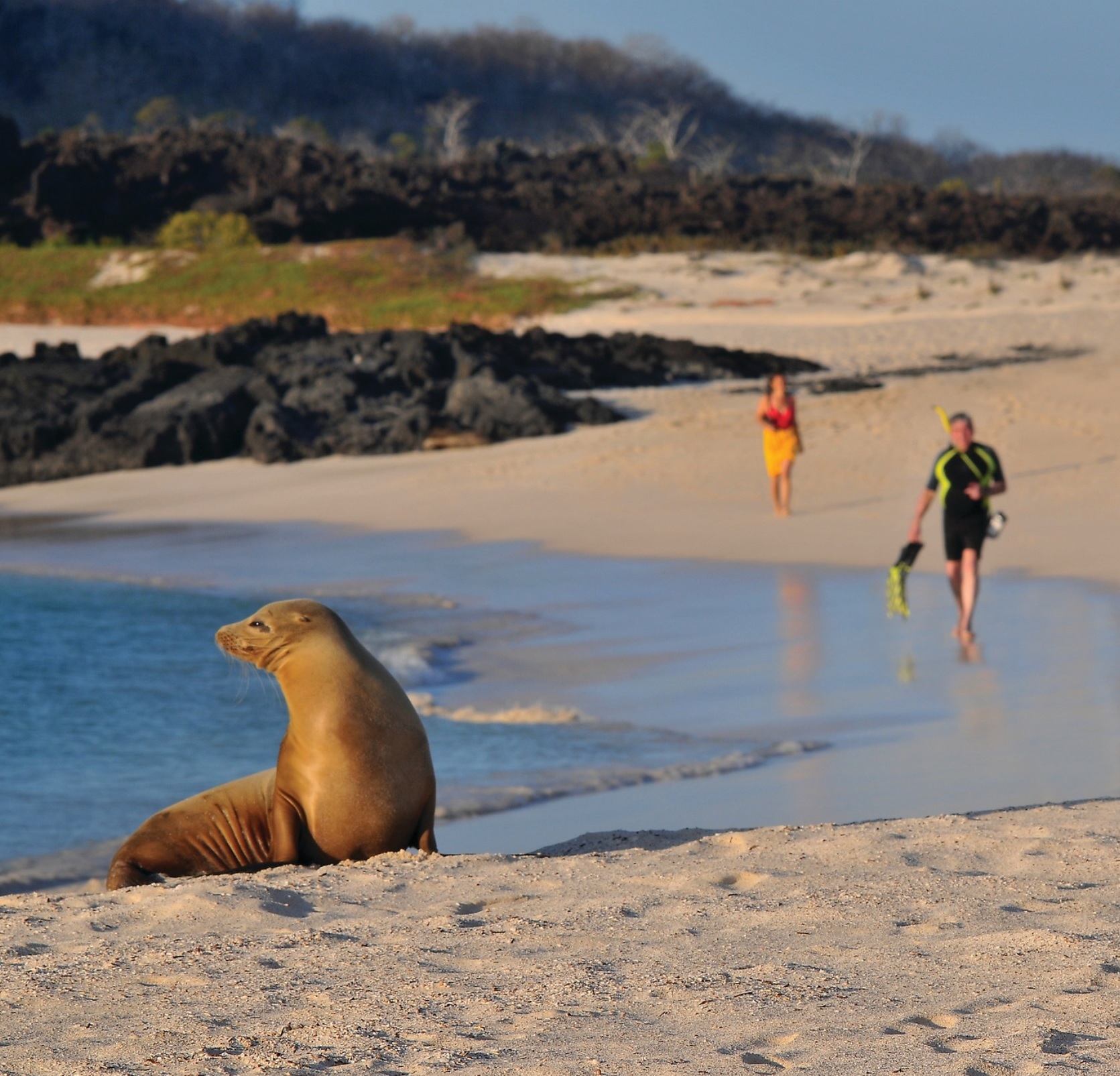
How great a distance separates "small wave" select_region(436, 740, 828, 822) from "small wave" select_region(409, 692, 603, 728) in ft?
3.92

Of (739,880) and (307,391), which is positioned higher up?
(307,391)

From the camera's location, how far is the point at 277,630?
550 centimetres

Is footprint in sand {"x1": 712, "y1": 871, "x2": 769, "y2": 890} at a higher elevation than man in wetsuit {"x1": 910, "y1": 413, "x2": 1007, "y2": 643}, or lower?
lower

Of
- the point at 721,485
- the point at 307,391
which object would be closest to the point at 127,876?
the point at 721,485

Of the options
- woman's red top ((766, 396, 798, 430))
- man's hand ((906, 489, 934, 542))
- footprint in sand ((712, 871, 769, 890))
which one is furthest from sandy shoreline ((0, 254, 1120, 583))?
footprint in sand ((712, 871, 769, 890))

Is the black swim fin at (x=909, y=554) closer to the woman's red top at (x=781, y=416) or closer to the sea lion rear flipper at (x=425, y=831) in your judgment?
the woman's red top at (x=781, y=416)

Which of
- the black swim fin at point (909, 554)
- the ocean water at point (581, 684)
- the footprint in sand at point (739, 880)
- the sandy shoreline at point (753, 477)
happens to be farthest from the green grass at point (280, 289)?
the footprint in sand at point (739, 880)

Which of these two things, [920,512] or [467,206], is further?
[467,206]

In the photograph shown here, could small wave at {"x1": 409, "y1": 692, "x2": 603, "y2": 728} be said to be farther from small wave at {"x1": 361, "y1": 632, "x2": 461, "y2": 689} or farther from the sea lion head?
the sea lion head

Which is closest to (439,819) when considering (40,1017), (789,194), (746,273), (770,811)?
(770,811)

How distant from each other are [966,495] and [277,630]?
7.02 m

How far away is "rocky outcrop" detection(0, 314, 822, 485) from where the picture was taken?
24781 millimetres

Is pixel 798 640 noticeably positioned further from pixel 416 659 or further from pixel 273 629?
pixel 273 629

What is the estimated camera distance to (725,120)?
118m
